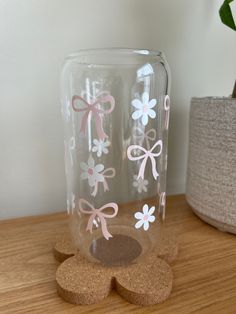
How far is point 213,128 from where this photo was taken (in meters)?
0.54

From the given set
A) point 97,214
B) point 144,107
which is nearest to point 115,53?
point 144,107

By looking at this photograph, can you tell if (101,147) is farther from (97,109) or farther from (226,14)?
(226,14)

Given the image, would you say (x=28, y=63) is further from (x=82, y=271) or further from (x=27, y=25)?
(x=82, y=271)

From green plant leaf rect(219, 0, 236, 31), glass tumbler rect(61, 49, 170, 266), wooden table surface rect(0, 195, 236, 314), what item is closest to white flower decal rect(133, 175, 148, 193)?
glass tumbler rect(61, 49, 170, 266)

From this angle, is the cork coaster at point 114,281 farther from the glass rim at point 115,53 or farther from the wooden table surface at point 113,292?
the glass rim at point 115,53

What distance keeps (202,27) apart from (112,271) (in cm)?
54

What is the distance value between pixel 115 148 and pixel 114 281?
0.17 m

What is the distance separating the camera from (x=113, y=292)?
0.41 meters

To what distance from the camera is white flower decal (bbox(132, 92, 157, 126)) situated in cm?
42

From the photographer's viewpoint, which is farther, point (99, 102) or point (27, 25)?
point (27, 25)

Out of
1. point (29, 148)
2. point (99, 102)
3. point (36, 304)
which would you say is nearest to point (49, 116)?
point (29, 148)

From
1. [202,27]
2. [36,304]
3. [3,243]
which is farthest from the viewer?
[202,27]

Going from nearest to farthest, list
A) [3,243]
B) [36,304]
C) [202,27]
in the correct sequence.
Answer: [36,304], [3,243], [202,27]

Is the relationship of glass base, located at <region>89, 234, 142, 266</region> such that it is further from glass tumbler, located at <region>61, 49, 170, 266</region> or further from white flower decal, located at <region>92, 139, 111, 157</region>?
white flower decal, located at <region>92, 139, 111, 157</region>
